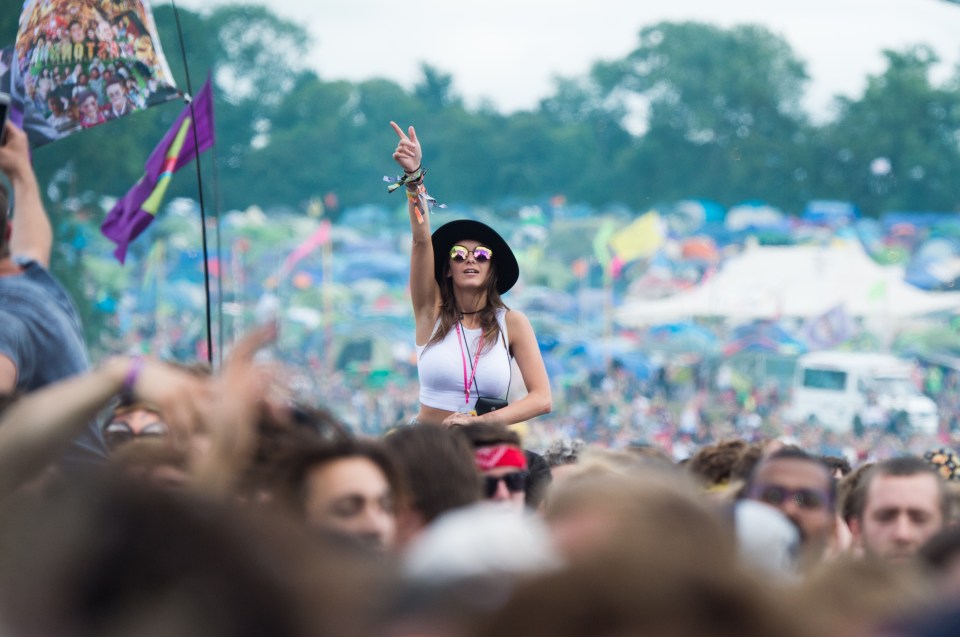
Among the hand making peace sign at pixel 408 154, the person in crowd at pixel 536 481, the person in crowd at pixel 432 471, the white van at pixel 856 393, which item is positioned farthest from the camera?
the white van at pixel 856 393

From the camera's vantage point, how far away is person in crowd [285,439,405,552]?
2.30 metres

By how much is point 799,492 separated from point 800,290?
40.1 meters

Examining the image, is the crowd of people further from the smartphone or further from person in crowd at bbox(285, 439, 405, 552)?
the smartphone

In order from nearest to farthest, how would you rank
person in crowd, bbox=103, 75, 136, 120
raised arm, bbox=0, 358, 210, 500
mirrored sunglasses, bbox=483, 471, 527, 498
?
raised arm, bbox=0, 358, 210, 500, mirrored sunglasses, bbox=483, 471, 527, 498, person in crowd, bbox=103, 75, 136, 120

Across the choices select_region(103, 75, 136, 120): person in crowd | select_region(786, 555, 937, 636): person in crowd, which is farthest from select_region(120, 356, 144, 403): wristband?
select_region(103, 75, 136, 120): person in crowd

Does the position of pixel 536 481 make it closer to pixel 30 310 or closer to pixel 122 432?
pixel 122 432

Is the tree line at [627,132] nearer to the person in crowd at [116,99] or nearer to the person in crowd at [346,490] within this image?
the person in crowd at [116,99]

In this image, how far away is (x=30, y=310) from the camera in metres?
3.13

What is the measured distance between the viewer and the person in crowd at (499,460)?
11.0 feet

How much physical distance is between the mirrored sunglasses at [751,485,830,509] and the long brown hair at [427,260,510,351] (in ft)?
5.02

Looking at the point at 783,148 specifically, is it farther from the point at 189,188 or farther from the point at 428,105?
the point at 189,188

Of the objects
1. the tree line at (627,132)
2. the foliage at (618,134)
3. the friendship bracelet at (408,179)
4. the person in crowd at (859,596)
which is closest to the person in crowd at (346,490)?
the person in crowd at (859,596)

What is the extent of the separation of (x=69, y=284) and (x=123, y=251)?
31.5m

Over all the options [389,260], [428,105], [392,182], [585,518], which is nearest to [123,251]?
[392,182]
